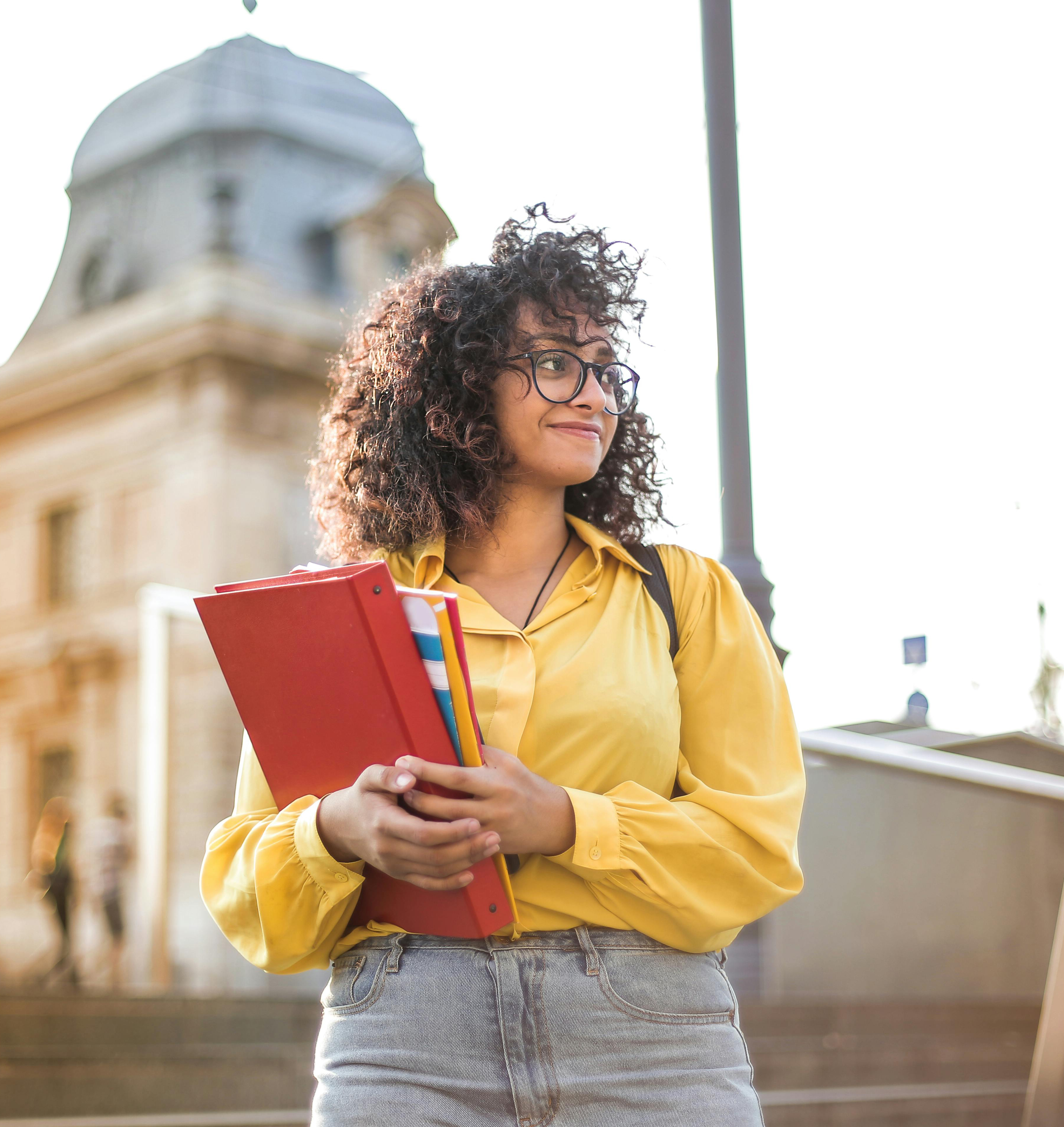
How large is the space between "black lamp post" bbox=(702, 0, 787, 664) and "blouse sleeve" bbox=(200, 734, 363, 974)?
2.50 m

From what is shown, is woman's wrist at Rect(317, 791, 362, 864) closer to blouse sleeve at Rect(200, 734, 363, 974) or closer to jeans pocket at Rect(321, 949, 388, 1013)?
blouse sleeve at Rect(200, 734, 363, 974)

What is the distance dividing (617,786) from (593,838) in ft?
0.35

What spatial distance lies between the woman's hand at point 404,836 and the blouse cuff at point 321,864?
51 mm

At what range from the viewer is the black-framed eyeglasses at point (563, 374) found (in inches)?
75.2

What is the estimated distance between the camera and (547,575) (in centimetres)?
194

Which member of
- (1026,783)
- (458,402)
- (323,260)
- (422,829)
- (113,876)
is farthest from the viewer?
(323,260)

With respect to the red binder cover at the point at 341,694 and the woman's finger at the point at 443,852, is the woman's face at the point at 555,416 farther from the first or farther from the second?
the woman's finger at the point at 443,852

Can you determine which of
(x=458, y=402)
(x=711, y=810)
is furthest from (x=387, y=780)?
(x=458, y=402)

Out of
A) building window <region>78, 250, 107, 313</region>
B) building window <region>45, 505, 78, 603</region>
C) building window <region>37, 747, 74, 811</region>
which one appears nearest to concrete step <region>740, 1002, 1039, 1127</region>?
building window <region>37, 747, 74, 811</region>

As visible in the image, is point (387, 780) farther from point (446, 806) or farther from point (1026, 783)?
point (1026, 783)

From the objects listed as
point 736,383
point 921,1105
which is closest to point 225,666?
point 736,383

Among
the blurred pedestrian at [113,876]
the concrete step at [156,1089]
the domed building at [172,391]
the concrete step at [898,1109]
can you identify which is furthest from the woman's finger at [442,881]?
the domed building at [172,391]

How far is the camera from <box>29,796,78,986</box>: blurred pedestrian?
429 inches

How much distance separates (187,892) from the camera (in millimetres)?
12914
